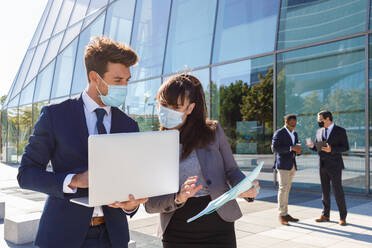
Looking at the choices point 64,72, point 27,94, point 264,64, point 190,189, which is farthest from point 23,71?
point 190,189

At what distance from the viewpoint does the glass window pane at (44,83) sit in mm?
19578

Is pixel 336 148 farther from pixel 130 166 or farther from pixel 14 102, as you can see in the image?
pixel 14 102

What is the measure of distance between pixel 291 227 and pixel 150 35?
9.88 m

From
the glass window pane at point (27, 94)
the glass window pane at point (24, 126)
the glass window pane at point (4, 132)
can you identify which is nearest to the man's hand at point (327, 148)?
the glass window pane at point (24, 126)

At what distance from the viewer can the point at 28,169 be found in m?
1.71

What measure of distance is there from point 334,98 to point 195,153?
23.5 ft

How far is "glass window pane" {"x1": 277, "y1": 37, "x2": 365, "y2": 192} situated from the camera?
26.1 feet

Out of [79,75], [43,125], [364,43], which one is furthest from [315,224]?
[79,75]

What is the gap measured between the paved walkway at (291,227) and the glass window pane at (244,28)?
431cm

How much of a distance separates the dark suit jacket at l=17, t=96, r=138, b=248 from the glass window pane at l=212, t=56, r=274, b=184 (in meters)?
8.24

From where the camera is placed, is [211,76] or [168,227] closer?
[168,227]

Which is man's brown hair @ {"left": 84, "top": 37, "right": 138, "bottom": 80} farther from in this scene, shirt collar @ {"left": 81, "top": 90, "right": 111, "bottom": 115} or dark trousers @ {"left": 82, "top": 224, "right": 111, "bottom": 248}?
dark trousers @ {"left": 82, "top": 224, "right": 111, "bottom": 248}

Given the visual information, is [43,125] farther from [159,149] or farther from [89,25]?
[89,25]

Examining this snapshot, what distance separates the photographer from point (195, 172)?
222 centimetres
